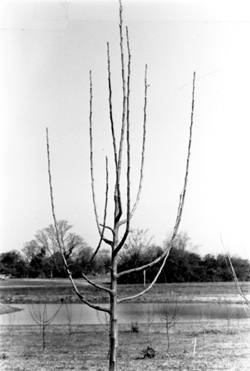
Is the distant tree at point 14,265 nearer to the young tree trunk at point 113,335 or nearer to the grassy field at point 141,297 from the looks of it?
the grassy field at point 141,297

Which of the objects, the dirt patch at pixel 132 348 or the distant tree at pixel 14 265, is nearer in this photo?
the dirt patch at pixel 132 348

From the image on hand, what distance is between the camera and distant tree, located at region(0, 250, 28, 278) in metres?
57.7

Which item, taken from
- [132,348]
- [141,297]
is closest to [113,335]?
[132,348]

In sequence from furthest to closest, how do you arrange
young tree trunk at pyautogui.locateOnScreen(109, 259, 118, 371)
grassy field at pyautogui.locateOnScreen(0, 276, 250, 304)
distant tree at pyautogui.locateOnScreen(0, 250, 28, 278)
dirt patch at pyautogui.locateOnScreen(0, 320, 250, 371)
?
distant tree at pyautogui.locateOnScreen(0, 250, 28, 278)
grassy field at pyautogui.locateOnScreen(0, 276, 250, 304)
dirt patch at pyautogui.locateOnScreen(0, 320, 250, 371)
young tree trunk at pyautogui.locateOnScreen(109, 259, 118, 371)

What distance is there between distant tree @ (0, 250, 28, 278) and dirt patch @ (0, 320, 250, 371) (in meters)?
38.9

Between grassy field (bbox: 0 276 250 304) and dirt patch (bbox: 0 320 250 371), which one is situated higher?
grassy field (bbox: 0 276 250 304)

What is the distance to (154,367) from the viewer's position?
10.8 metres

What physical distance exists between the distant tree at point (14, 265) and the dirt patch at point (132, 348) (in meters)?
38.9

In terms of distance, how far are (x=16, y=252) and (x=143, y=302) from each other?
3061cm

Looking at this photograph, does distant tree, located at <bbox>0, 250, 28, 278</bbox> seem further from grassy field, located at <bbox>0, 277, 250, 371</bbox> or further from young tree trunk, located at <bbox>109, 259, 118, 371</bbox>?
young tree trunk, located at <bbox>109, 259, 118, 371</bbox>

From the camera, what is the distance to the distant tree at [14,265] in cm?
5766

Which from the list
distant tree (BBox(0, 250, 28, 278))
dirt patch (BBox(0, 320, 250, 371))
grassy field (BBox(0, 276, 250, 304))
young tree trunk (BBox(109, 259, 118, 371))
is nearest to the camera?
young tree trunk (BBox(109, 259, 118, 371))

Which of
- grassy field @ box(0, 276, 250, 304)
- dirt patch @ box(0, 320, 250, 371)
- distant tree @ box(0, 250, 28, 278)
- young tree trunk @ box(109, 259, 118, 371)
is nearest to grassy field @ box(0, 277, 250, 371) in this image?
dirt patch @ box(0, 320, 250, 371)

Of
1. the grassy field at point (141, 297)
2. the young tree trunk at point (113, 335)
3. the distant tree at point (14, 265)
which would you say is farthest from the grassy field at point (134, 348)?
the distant tree at point (14, 265)
